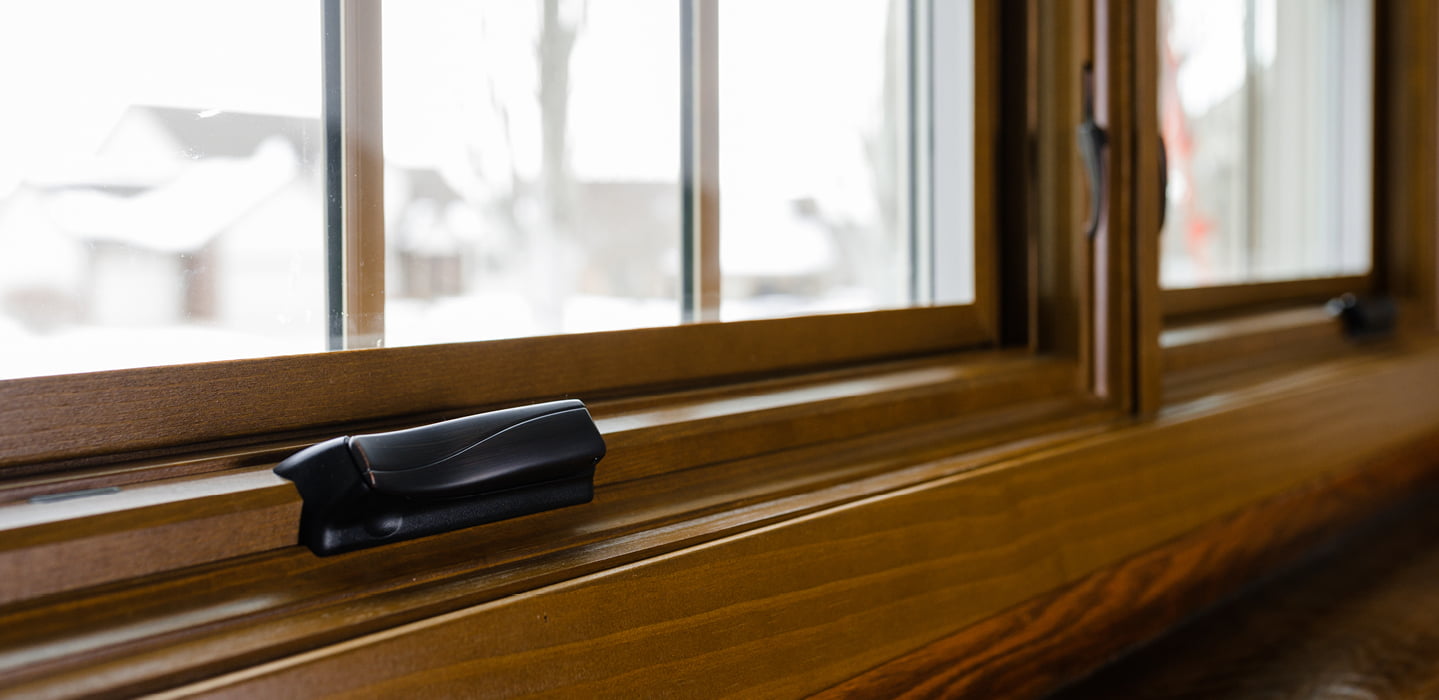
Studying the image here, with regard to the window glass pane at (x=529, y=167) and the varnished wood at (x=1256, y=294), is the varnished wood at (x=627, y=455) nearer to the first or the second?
the window glass pane at (x=529, y=167)

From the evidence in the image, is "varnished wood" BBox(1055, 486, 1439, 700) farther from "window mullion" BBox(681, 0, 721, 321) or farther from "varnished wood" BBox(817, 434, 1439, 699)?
"window mullion" BBox(681, 0, 721, 321)

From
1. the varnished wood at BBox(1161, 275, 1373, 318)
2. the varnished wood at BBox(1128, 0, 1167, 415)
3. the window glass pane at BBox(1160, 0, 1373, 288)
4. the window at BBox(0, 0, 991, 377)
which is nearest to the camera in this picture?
the window at BBox(0, 0, 991, 377)

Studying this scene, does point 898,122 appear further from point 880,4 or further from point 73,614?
point 73,614

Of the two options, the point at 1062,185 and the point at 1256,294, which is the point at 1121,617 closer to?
the point at 1062,185

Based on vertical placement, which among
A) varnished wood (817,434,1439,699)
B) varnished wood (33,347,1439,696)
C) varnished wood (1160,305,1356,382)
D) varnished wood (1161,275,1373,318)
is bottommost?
varnished wood (817,434,1439,699)

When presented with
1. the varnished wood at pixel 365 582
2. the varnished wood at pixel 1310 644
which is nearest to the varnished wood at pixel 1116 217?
the varnished wood at pixel 1310 644

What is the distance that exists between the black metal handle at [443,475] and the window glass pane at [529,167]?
124 mm

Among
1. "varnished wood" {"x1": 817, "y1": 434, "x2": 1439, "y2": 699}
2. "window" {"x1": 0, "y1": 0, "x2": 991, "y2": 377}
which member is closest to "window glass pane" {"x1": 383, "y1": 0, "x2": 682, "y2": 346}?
"window" {"x1": 0, "y1": 0, "x2": 991, "y2": 377}

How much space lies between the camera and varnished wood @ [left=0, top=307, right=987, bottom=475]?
1.50 feet

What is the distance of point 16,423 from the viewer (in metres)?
0.45

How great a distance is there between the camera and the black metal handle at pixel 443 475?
1.50ft

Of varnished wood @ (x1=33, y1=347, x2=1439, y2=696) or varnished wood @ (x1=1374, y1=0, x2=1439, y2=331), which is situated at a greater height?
varnished wood @ (x1=1374, y1=0, x2=1439, y2=331)

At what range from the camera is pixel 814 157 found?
34.5 inches

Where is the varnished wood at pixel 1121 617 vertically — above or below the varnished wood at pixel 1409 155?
below
